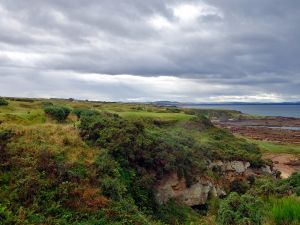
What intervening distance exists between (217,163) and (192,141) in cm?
374

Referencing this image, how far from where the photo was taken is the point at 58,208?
1457 centimetres

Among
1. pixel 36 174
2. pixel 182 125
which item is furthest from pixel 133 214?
pixel 182 125

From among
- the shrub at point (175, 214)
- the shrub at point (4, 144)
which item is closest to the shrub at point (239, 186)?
the shrub at point (175, 214)

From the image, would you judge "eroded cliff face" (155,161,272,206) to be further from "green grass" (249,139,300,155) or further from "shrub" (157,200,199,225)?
"green grass" (249,139,300,155)

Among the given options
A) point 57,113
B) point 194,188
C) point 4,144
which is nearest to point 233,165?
point 194,188

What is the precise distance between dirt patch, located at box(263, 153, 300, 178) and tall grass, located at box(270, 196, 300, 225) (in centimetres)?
4812

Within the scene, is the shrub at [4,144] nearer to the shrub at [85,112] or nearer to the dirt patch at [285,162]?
the shrub at [85,112]

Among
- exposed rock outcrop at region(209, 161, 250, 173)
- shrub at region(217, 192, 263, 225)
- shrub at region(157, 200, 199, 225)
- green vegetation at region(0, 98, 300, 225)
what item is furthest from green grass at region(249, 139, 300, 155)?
shrub at region(217, 192, 263, 225)

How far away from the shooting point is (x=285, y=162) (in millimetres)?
61906

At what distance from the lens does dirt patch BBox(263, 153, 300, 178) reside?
181 ft

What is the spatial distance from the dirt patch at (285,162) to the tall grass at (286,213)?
158ft

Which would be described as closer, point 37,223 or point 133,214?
point 37,223

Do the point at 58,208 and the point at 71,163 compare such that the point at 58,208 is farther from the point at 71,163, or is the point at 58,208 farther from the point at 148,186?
the point at 148,186

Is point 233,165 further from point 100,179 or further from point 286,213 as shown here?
point 286,213
